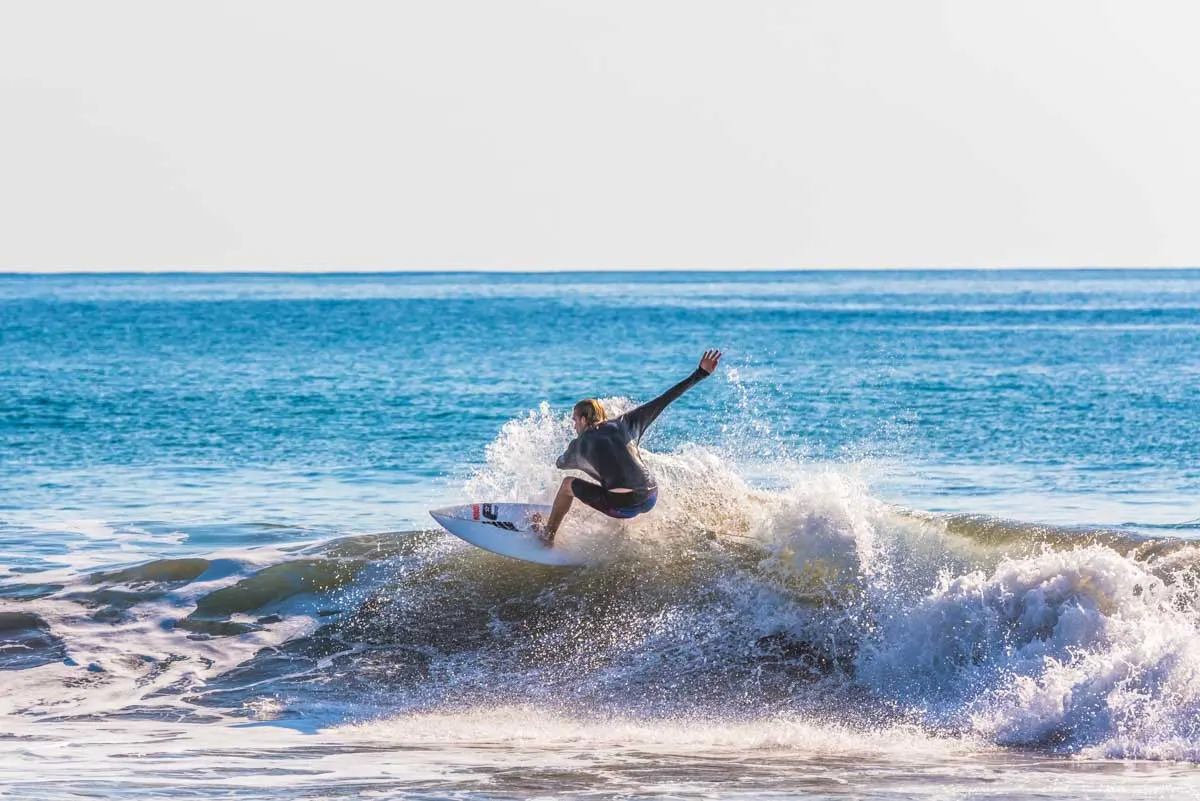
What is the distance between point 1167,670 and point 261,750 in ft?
20.6

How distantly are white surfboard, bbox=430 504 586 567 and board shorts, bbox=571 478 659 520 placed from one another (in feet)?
3.25

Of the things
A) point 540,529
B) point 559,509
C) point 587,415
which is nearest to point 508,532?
point 540,529

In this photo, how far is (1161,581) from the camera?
11.8 meters

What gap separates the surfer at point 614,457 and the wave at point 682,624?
0.93m

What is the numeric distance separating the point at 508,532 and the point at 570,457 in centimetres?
150

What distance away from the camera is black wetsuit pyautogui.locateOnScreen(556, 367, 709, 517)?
13016 mm

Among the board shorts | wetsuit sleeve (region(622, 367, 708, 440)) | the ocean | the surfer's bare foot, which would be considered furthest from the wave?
wetsuit sleeve (region(622, 367, 708, 440))

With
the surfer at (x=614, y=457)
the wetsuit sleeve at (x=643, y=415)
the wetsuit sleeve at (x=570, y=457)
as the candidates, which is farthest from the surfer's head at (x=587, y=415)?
the wetsuit sleeve at (x=643, y=415)

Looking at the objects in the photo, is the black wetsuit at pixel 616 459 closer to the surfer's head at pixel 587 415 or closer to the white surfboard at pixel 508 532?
the surfer's head at pixel 587 415

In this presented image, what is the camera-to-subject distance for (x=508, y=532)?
1429cm

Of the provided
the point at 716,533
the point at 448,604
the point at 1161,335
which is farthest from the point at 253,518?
the point at 1161,335

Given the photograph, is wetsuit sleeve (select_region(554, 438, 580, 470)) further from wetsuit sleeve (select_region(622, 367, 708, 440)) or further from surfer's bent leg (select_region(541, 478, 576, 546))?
wetsuit sleeve (select_region(622, 367, 708, 440))

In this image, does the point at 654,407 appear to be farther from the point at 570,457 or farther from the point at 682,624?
the point at 682,624

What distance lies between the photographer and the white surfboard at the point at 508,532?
14.2 m
